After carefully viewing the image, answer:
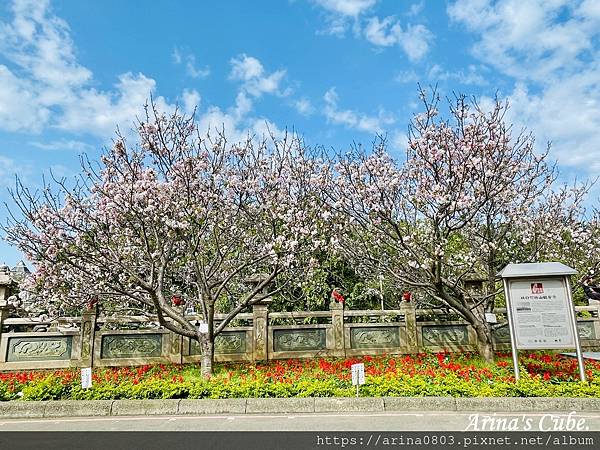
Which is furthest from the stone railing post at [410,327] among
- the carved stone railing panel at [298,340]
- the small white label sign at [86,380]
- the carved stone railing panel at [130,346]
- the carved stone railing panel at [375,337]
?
the small white label sign at [86,380]

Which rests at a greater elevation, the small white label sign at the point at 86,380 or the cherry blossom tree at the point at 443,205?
the cherry blossom tree at the point at 443,205

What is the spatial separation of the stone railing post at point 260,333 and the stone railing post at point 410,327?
14.5 feet

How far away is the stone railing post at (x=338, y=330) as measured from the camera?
41.9 feet

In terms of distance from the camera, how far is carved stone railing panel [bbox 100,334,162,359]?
12359 mm

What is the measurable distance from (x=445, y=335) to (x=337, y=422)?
7.60 metres

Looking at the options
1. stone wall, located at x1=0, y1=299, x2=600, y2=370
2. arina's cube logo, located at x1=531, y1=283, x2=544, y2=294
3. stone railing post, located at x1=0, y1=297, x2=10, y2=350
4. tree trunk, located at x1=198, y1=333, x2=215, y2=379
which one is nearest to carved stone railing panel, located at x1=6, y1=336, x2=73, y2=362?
stone wall, located at x1=0, y1=299, x2=600, y2=370

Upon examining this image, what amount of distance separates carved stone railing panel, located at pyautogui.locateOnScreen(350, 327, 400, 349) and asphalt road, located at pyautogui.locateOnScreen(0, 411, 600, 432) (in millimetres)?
5770

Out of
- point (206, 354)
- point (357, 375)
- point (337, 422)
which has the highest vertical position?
point (206, 354)

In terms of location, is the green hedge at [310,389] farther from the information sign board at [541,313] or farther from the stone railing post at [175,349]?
the stone railing post at [175,349]

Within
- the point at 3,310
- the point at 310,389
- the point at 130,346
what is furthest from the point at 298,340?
the point at 3,310

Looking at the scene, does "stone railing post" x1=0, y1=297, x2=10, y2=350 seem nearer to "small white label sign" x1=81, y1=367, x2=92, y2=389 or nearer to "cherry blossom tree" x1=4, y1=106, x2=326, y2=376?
"cherry blossom tree" x1=4, y1=106, x2=326, y2=376

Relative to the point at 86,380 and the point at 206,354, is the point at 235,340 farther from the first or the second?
the point at 86,380

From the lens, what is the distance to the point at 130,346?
1245 centimetres
